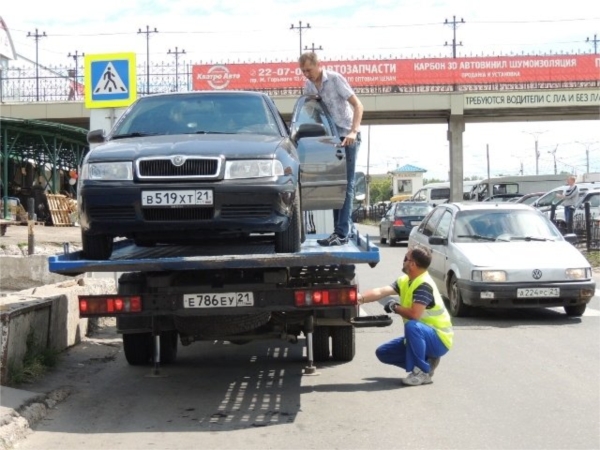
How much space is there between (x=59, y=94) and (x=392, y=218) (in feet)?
53.9

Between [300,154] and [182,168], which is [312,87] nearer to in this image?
[300,154]

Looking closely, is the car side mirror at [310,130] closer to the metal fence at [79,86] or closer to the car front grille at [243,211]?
the car front grille at [243,211]

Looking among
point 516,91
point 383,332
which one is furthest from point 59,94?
→ point 383,332

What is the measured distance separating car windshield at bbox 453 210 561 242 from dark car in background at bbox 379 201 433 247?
14671mm

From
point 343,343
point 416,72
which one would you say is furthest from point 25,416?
point 416,72

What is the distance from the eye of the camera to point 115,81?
10.5m

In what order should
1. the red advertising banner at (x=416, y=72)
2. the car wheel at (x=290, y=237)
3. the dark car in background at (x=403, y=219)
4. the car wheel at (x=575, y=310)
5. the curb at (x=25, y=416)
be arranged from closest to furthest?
1. the curb at (x=25, y=416)
2. the car wheel at (x=290, y=237)
3. the car wheel at (x=575, y=310)
4. the dark car in background at (x=403, y=219)
5. the red advertising banner at (x=416, y=72)

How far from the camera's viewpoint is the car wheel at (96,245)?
6.37m

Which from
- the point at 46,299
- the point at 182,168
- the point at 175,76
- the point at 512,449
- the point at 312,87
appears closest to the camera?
the point at 512,449

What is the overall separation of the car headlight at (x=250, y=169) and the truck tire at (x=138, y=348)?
2106mm

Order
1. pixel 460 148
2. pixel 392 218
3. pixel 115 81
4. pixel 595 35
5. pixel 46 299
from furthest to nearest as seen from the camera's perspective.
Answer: pixel 595 35, pixel 460 148, pixel 392 218, pixel 115 81, pixel 46 299

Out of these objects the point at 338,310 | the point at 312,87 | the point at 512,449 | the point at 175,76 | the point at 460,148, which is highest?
the point at 175,76

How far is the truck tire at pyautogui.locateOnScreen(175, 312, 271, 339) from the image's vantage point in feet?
20.2

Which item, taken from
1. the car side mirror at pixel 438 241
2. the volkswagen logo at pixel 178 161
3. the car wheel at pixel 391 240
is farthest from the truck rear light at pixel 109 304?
the car wheel at pixel 391 240
